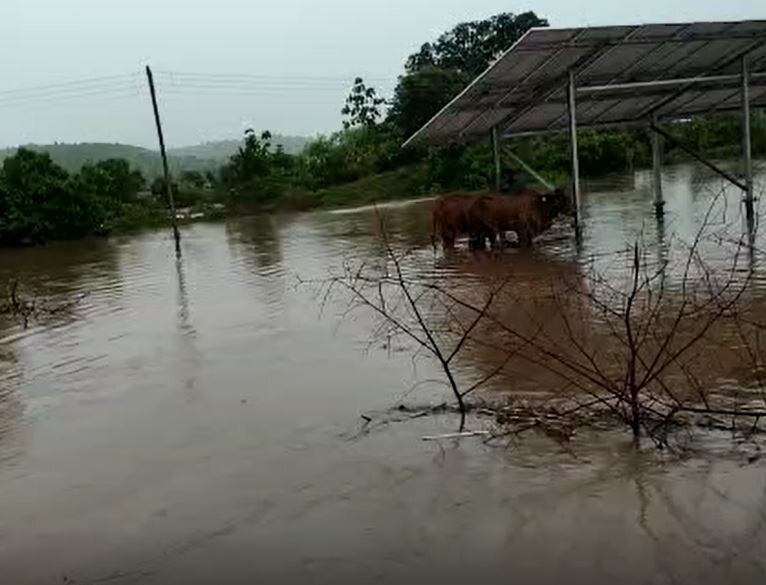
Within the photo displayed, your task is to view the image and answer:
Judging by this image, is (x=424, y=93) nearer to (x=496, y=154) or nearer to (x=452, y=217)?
(x=496, y=154)

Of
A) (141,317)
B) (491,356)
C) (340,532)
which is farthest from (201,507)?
(141,317)

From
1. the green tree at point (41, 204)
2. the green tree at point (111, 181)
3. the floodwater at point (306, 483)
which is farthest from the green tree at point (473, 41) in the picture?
the floodwater at point (306, 483)

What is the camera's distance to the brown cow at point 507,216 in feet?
53.3

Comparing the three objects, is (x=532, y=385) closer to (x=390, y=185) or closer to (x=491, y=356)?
(x=491, y=356)

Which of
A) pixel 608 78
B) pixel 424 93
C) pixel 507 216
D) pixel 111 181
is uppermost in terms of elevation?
pixel 424 93

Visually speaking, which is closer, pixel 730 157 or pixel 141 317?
pixel 141 317

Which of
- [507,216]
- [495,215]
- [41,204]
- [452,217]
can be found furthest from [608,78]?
[41,204]

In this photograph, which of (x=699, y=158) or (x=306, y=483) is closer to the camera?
(x=306, y=483)

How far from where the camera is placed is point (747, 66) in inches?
655

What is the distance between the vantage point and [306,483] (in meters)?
5.66

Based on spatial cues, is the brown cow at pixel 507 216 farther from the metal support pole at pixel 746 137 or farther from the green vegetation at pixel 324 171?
the green vegetation at pixel 324 171

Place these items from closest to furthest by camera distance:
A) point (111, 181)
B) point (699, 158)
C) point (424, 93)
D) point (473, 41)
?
point (699, 158) < point (111, 181) < point (424, 93) < point (473, 41)

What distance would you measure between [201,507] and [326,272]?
34.3 feet

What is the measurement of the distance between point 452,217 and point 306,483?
1145 centimetres
